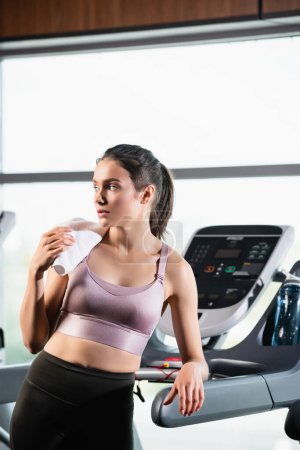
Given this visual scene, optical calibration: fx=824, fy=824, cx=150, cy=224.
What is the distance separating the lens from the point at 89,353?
4.62 ft

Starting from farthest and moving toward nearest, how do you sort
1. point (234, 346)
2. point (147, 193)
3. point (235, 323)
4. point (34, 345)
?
point (235, 323) → point (234, 346) → point (147, 193) → point (34, 345)

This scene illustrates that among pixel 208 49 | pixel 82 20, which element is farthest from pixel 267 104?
pixel 82 20

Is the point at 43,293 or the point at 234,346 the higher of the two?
the point at 43,293

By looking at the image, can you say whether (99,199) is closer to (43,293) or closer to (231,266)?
(43,293)

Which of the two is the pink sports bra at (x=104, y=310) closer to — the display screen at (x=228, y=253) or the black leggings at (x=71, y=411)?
the black leggings at (x=71, y=411)

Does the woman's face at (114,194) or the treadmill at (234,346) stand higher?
the woman's face at (114,194)

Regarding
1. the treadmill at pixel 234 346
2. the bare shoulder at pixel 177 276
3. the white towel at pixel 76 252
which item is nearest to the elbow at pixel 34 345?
the white towel at pixel 76 252

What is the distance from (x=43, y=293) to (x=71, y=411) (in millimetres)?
206

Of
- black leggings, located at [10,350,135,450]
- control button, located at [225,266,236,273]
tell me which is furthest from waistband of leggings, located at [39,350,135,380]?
control button, located at [225,266,236,273]

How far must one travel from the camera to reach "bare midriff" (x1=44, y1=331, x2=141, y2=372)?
141cm

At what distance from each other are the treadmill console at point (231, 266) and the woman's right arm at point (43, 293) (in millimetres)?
1053

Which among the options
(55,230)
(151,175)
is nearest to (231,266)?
(151,175)

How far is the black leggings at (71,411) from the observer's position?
1383mm

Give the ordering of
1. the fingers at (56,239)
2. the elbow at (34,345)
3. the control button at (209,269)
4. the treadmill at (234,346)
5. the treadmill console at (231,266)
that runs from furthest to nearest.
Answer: the control button at (209,269) → the treadmill console at (231,266) → the treadmill at (234,346) → the elbow at (34,345) → the fingers at (56,239)
